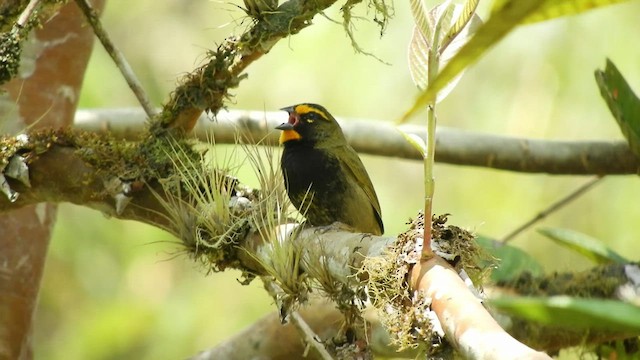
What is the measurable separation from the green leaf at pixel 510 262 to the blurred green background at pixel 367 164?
2.20 meters

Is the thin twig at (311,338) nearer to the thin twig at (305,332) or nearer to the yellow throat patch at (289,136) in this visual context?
the thin twig at (305,332)

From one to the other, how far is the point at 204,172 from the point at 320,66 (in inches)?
173

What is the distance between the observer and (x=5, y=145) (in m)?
2.75

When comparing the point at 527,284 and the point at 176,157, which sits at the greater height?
the point at 176,157

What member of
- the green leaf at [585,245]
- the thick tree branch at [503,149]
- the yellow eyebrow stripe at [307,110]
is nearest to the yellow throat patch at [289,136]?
the yellow eyebrow stripe at [307,110]

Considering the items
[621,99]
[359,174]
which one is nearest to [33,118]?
[359,174]

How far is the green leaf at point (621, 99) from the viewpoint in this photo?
3.51 metres

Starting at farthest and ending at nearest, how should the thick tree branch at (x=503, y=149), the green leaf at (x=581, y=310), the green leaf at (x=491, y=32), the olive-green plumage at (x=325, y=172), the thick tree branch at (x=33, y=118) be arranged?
the thick tree branch at (x=503, y=149), the olive-green plumage at (x=325, y=172), the thick tree branch at (x=33, y=118), the green leaf at (x=581, y=310), the green leaf at (x=491, y=32)

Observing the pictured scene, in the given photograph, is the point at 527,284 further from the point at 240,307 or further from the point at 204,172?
the point at 240,307

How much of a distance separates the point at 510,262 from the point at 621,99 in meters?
0.88

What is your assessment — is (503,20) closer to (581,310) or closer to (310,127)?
(581,310)

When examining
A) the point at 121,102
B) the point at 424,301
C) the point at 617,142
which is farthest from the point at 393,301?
the point at 121,102

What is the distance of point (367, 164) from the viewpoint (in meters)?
7.31

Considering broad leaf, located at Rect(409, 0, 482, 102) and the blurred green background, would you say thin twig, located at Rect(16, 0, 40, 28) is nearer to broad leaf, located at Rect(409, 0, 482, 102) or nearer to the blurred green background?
broad leaf, located at Rect(409, 0, 482, 102)
